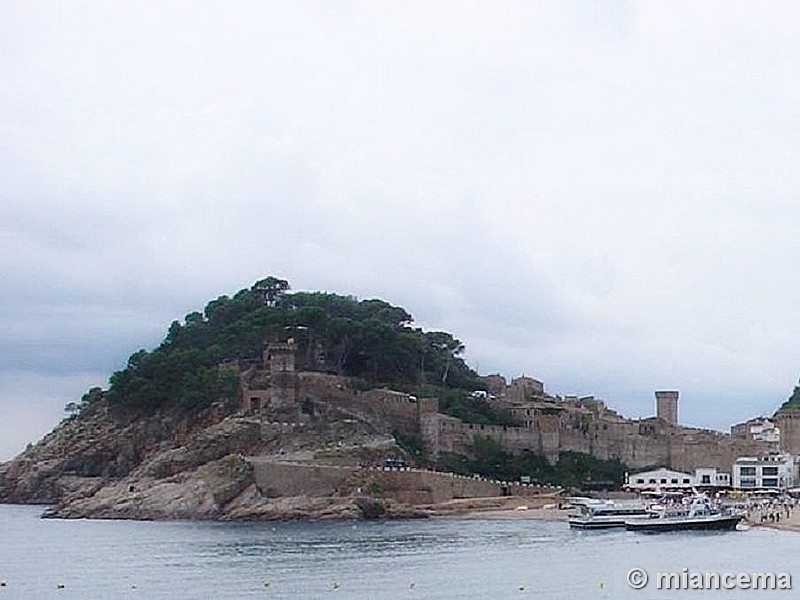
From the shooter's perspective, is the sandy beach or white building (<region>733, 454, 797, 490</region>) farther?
white building (<region>733, 454, 797, 490</region>)

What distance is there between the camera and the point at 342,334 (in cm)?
9988

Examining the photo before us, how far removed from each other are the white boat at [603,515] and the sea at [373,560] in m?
0.97

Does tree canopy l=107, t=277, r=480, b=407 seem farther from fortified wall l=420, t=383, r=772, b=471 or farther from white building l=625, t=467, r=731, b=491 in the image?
white building l=625, t=467, r=731, b=491

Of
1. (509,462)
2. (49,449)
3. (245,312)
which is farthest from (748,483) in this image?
(49,449)

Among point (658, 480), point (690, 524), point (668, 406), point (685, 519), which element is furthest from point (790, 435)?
point (690, 524)

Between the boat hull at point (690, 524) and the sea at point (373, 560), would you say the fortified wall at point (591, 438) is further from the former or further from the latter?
the boat hull at point (690, 524)

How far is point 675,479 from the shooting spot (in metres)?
98.4

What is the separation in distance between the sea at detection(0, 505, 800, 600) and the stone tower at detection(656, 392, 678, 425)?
138 feet

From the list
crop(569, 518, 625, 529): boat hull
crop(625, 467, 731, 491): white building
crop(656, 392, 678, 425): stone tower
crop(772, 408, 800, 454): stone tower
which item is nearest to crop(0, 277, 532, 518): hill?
crop(625, 467, 731, 491): white building

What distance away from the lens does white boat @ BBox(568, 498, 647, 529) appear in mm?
72250

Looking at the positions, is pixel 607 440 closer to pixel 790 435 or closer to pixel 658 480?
pixel 658 480

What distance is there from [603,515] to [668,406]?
148ft

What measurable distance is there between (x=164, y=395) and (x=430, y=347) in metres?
23.2

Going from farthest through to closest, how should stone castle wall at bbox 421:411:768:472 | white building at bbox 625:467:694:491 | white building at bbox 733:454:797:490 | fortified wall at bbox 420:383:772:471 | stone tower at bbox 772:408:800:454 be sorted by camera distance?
1. stone tower at bbox 772:408:800:454
2. white building at bbox 733:454:797:490
3. white building at bbox 625:467:694:491
4. stone castle wall at bbox 421:411:768:472
5. fortified wall at bbox 420:383:772:471
